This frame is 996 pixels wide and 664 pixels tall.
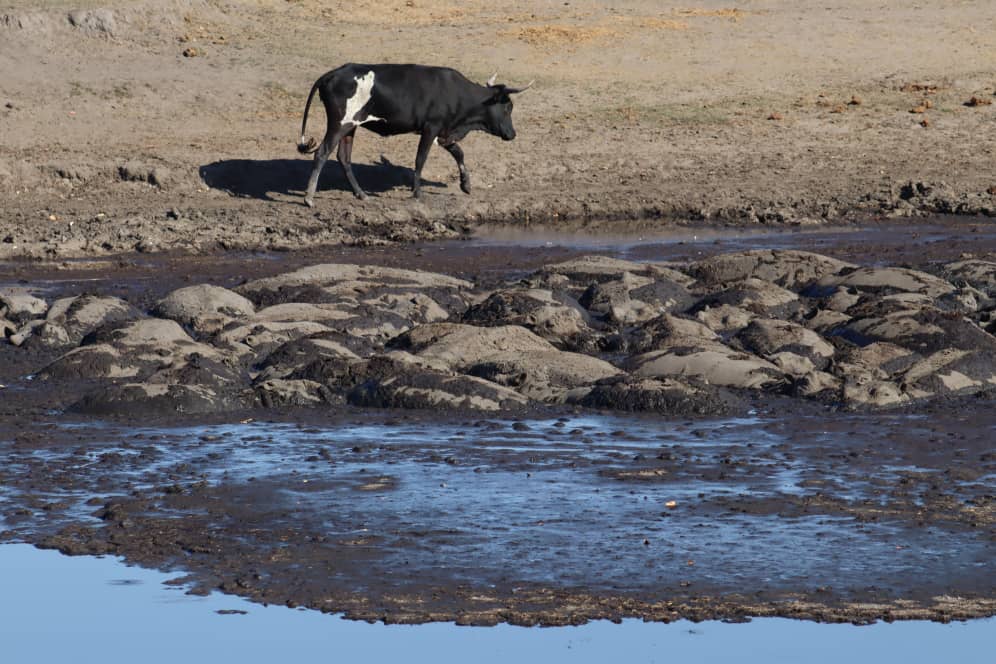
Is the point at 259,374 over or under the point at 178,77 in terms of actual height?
under

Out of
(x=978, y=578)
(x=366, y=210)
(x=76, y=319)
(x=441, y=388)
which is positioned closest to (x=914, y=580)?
(x=978, y=578)

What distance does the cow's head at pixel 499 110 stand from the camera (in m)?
18.6

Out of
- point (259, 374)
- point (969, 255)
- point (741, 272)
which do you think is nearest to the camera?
point (259, 374)

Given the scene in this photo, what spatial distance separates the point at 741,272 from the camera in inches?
566

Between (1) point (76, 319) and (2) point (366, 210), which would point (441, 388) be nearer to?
(1) point (76, 319)

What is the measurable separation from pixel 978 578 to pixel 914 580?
249 mm

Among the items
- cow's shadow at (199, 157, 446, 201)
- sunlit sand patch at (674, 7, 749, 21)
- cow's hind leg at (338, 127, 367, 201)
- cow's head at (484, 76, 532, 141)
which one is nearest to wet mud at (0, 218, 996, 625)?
cow's hind leg at (338, 127, 367, 201)

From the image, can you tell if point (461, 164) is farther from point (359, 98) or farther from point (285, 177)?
point (285, 177)

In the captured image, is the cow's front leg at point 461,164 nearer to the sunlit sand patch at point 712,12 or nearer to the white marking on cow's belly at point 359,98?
the white marking on cow's belly at point 359,98

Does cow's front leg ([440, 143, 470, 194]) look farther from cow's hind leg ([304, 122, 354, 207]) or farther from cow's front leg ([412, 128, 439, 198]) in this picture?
cow's hind leg ([304, 122, 354, 207])

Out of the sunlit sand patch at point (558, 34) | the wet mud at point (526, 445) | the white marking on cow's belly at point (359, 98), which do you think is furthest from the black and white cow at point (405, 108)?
the sunlit sand patch at point (558, 34)

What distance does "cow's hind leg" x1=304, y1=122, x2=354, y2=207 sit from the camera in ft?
57.8

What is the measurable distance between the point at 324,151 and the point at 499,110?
2.08 metres

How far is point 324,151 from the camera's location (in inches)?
694
